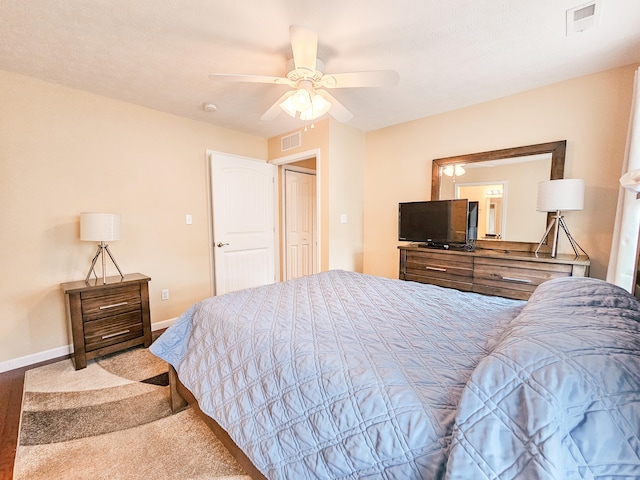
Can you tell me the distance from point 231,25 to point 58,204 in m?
2.22

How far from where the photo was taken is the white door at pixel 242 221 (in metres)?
3.51

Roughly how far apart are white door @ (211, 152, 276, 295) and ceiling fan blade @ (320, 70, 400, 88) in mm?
2073

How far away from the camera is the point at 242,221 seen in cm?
376

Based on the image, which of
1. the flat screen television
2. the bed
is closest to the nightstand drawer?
the bed

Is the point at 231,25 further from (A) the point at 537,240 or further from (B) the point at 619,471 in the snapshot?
(A) the point at 537,240

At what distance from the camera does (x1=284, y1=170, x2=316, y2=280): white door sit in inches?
175

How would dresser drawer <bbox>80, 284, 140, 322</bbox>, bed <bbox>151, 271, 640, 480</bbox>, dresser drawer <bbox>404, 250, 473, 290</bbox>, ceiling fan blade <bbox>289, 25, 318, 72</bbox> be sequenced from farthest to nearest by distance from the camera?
dresser drawer <bbox>404, 250, 473, 290</bbox> → dresser drawer <bbox>80, 284, 140, 322</bbox> → ceiling fan blade <bbox>289, 25, 318, 72</bbox> → bed <bbox>151, 271, 640, 480</bbox>

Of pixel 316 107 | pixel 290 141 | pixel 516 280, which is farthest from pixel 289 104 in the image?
pixel 516 280

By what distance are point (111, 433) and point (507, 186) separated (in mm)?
3774

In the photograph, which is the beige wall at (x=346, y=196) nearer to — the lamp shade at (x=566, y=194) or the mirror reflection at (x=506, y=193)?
the mirror reflection at (x=506, y=193)

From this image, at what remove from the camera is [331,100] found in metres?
2.09

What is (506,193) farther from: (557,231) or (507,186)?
(557,231)

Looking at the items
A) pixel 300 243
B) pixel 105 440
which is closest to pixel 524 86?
pixel 300 243

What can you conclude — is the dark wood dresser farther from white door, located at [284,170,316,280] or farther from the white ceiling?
white door, located at [284,170,316,280]
